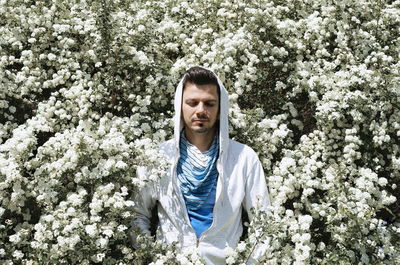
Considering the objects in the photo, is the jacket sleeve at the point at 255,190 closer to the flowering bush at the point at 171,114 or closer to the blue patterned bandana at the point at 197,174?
the flowering bush at the point at 171,114

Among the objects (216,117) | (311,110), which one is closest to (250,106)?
(311,110)

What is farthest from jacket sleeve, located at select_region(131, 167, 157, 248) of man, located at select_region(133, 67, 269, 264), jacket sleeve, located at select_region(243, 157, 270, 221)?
jacket sleeve, located at select_region(243, 157, 270, 221)

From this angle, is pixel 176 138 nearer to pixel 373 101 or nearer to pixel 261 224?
pixel 261 224

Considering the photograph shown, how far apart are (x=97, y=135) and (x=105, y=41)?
1.33m

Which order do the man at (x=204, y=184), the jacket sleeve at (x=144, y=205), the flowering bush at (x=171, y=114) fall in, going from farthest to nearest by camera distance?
the jacket sleeve at (x=144, y=205)
the man at (x=204, y=184)
the flowering bush at (x=171, y=114)

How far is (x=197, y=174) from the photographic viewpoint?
3.97 meters

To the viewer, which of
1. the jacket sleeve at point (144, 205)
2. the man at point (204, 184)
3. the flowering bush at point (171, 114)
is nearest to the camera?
the flowering bush at point (171, 114)

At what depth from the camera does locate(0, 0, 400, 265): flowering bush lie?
375cm

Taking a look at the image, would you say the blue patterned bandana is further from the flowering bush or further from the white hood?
the flowering bush

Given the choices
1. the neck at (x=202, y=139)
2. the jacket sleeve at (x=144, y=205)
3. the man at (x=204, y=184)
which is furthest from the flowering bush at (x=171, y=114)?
the neck at (x=202, y=139)

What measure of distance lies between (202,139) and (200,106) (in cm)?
27

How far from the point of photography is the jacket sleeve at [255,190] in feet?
13.0

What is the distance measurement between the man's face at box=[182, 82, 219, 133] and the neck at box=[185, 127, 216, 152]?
6cm

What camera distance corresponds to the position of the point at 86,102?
5.01m
